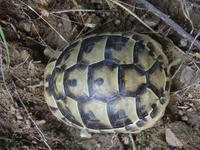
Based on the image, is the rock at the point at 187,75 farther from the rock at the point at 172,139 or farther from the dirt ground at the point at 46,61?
the rock at the point at 172,139

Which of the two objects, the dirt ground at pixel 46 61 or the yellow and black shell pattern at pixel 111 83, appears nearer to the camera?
the yellow and black shell pattern at pixel 111 83

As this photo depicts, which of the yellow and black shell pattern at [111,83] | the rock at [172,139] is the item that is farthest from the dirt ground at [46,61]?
the yellow and black shell pattern at [111,83]

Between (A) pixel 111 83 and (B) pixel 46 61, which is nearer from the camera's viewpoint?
(A) pixel 111 83

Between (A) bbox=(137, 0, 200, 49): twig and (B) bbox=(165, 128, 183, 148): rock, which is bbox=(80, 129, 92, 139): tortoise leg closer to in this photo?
(B) bbox=(165, 128, 183, 148): rock

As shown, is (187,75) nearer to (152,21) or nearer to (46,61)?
(152,21)

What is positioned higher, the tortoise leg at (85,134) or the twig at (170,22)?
the twig at (170,22)

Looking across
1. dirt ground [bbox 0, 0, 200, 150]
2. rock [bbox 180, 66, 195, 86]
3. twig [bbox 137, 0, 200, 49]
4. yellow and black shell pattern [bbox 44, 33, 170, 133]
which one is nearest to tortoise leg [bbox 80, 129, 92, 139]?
dirt ground [bbox 0, 0, 200, 150]

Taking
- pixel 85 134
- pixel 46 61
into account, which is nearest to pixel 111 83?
pixel 85 134
